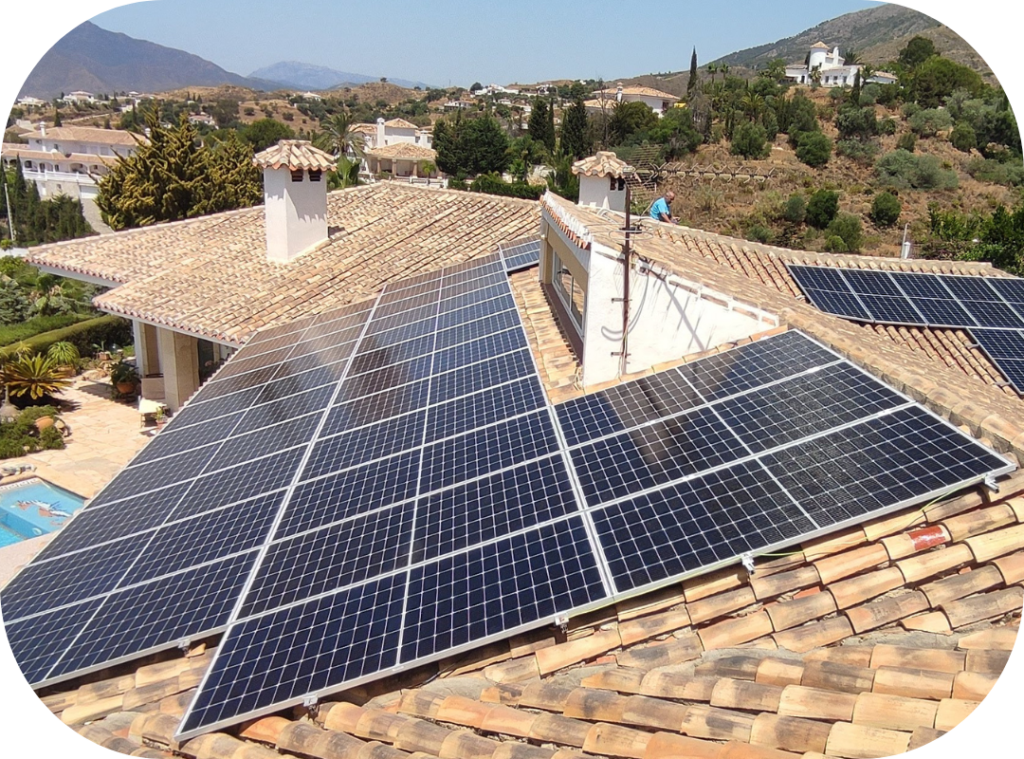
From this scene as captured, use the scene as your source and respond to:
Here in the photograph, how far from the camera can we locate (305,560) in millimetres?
6879

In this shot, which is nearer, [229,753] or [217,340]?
[229,753]

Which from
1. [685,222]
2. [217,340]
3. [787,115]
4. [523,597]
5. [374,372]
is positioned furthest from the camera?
[787,115]

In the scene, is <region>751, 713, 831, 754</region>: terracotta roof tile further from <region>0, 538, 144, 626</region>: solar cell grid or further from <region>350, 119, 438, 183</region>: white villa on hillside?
<region>350, 119, 438, 183</region>: white villa on hillside

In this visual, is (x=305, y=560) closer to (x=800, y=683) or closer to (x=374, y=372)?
(x=800, y=683)

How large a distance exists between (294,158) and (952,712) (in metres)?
20.1

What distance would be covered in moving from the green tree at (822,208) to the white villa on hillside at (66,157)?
192ft

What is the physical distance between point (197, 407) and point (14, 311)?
30.2 m

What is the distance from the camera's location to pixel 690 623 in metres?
5.46

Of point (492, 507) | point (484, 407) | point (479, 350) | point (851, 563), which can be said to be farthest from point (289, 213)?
point (851, 563)

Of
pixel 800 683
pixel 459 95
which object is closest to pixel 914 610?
pixel 800 683

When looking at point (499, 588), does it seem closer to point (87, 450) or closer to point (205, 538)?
point (205, 538)

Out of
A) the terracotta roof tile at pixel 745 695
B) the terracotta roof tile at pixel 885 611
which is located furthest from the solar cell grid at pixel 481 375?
the terracotta roof tile at pixel 745 695

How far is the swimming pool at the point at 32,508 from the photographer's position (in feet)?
61.5

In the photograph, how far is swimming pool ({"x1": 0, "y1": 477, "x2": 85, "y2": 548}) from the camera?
61.5 feet
